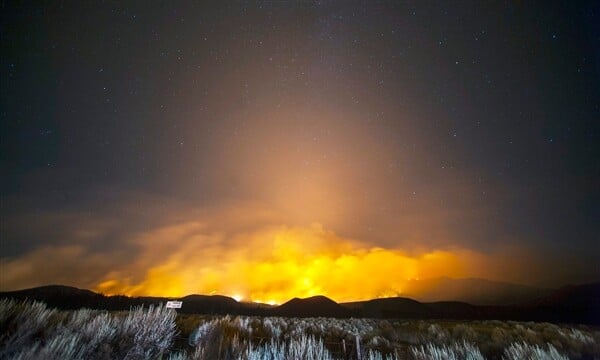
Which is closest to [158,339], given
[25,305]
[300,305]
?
[25,305]

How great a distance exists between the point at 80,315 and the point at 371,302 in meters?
115

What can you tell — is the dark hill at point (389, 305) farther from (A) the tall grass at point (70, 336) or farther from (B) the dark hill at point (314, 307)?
(A) the tall grass at point (70, 336)

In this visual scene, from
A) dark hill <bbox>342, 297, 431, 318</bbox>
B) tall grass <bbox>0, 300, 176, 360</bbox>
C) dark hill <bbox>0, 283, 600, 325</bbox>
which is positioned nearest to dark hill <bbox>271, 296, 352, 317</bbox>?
dark hill <bbox>0, 283, 600, 325</bbox>

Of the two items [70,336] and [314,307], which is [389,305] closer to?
[314,307]

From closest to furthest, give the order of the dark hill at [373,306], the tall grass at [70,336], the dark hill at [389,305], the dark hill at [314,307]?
the tall grass at [70,336] < the dark hill at [373,306] < the dark hill at [314,307] < the dark hill at [389,305]

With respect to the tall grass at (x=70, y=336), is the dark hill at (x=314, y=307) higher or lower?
lower

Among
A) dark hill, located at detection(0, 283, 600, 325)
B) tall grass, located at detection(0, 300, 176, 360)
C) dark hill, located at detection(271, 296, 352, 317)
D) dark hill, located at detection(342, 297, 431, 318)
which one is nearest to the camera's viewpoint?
tall grass, located at detection(0, 300, 176, 360)

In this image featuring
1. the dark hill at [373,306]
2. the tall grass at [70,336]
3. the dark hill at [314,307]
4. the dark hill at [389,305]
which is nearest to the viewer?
the tall grass at [70,336]

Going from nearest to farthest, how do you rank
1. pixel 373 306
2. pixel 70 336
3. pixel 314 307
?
pixel 70 336 < pixel 314 307 < pixel 373 306

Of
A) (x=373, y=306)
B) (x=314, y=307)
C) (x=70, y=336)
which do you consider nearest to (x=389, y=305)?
(x=373, y=306)

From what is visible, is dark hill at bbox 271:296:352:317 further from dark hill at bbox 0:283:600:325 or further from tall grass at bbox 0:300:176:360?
tall grass at bbox 0:300:176:360

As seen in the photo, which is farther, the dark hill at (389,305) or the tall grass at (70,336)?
the dark hill at (389,305)

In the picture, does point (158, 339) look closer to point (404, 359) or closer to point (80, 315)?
point (80, 315)

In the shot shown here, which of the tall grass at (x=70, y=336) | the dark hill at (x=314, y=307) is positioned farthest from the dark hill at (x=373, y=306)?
the tall grass at (x=70, y=336)
